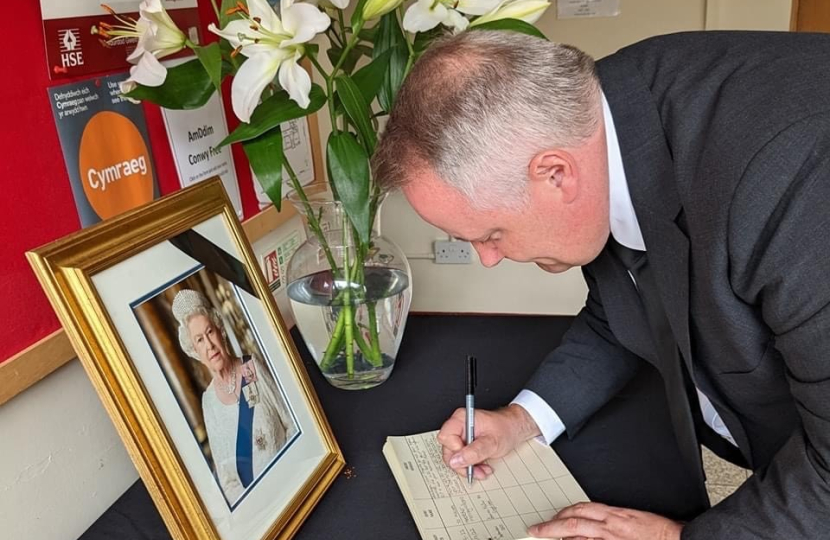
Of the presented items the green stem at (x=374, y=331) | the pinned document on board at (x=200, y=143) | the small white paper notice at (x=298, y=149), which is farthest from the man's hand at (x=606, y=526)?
the small white paper notice at (x=298, y=149)

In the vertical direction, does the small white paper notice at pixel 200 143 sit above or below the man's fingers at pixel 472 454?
above

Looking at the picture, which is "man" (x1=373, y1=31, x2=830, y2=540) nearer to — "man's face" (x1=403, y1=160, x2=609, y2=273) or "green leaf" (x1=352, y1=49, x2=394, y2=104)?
"man's face" (x1=403, y1=160, x2=609, y2=273)

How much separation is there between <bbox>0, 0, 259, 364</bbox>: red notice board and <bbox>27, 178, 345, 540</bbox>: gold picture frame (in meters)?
0.16

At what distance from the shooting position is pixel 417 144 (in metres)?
0.82

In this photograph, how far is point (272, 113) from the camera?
0.95 meters

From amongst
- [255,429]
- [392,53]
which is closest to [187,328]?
[255,429]

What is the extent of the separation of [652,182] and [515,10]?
0.30 meters

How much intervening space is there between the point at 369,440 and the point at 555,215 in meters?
0.42

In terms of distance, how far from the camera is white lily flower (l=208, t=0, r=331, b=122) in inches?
33.5

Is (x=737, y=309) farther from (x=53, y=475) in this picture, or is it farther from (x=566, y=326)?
(x=53, y=475)

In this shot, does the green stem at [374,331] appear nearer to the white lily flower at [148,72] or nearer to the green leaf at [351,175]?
Answer: the green leaf at [351,175]

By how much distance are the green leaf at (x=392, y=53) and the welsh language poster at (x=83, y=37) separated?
336 mm

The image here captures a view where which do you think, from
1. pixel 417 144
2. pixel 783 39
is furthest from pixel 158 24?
pixel 783 39

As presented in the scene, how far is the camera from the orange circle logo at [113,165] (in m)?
0.94
